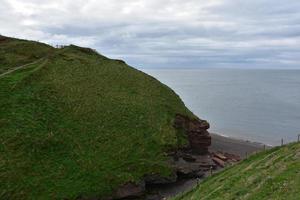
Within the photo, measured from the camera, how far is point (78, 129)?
57.9 m

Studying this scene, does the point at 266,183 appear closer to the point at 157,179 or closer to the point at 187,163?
the point at 157,179

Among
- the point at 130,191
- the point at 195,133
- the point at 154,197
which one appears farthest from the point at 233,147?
the point at 130,191

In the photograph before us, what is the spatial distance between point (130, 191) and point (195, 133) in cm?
2104

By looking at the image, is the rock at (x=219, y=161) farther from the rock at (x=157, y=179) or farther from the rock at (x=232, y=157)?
the rock at (x=157, y=179)

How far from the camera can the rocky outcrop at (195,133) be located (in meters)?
67.6

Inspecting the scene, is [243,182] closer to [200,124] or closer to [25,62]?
[200,124]

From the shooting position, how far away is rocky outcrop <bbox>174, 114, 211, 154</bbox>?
222 feet

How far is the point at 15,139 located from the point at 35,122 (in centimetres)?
499

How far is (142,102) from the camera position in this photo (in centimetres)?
6944

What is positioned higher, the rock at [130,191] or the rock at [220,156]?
the rock at [220,156]

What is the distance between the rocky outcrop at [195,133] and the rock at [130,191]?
1742 centimetres

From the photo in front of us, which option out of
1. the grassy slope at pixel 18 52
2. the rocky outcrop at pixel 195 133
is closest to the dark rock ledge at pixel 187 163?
the rocky outcrop at pixel 195 133

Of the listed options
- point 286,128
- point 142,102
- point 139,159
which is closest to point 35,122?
point 139,159

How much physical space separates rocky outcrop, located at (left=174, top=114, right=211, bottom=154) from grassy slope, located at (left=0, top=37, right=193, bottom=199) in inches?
69.3
